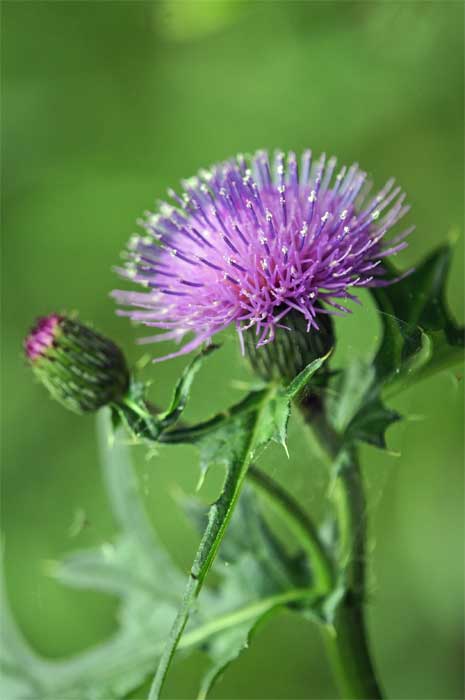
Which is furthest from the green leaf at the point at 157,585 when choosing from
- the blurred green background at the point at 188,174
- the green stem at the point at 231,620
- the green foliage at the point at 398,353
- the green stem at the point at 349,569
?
the blurred green background at the point at 188,174

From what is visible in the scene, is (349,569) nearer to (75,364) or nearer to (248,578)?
(248,578)

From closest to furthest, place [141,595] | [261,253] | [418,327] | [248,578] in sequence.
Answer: [418,327], [261,253], [248,578], [141,595]

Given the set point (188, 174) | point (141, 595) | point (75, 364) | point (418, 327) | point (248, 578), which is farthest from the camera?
point (188, 174)

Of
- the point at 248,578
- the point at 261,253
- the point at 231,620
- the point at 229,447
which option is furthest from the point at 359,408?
the point at 231,620

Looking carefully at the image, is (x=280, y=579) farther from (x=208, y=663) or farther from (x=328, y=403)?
(x=208, y=663)

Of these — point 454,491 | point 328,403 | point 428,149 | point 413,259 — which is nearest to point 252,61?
point 428,149

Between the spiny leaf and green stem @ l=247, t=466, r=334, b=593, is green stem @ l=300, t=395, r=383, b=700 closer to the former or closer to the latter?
green stem @ l=247, t=466, r=334, b=593
